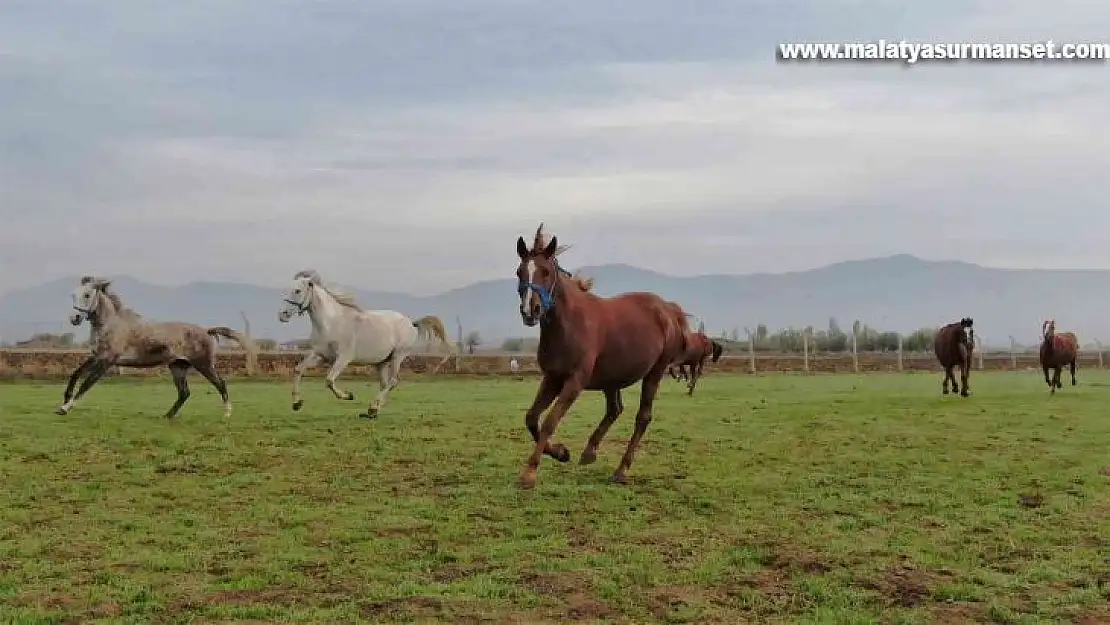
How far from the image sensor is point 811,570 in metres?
7.91

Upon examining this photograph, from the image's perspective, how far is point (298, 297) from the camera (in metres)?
18.2

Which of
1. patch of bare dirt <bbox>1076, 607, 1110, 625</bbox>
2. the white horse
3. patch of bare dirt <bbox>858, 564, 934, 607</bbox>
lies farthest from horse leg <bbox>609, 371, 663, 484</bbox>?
the white horse

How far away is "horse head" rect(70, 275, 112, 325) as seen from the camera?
54.7 feet

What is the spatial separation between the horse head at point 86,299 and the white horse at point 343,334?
111 inches

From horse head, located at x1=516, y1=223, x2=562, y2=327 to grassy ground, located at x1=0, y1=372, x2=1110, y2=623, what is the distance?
71.2 inches

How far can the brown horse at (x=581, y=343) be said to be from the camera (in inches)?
415

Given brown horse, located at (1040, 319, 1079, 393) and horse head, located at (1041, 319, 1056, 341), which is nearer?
brown horse, located at (1040, 319, 1079, 393)

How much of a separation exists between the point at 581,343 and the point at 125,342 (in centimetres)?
935

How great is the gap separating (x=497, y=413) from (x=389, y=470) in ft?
24.7

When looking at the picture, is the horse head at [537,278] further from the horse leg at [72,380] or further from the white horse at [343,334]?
the horse leg at [72,380]

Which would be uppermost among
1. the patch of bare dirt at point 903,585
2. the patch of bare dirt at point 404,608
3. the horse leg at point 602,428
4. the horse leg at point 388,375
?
the horse leg at point 388,375

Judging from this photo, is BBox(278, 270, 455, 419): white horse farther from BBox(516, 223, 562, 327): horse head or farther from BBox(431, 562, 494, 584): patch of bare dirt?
BBox(431, 562, 494, 584): patch of bare dirt

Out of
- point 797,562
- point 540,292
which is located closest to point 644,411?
point 540,292

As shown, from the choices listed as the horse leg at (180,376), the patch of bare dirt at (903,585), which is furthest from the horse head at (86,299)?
the patch of bare dirt at (903,585)
